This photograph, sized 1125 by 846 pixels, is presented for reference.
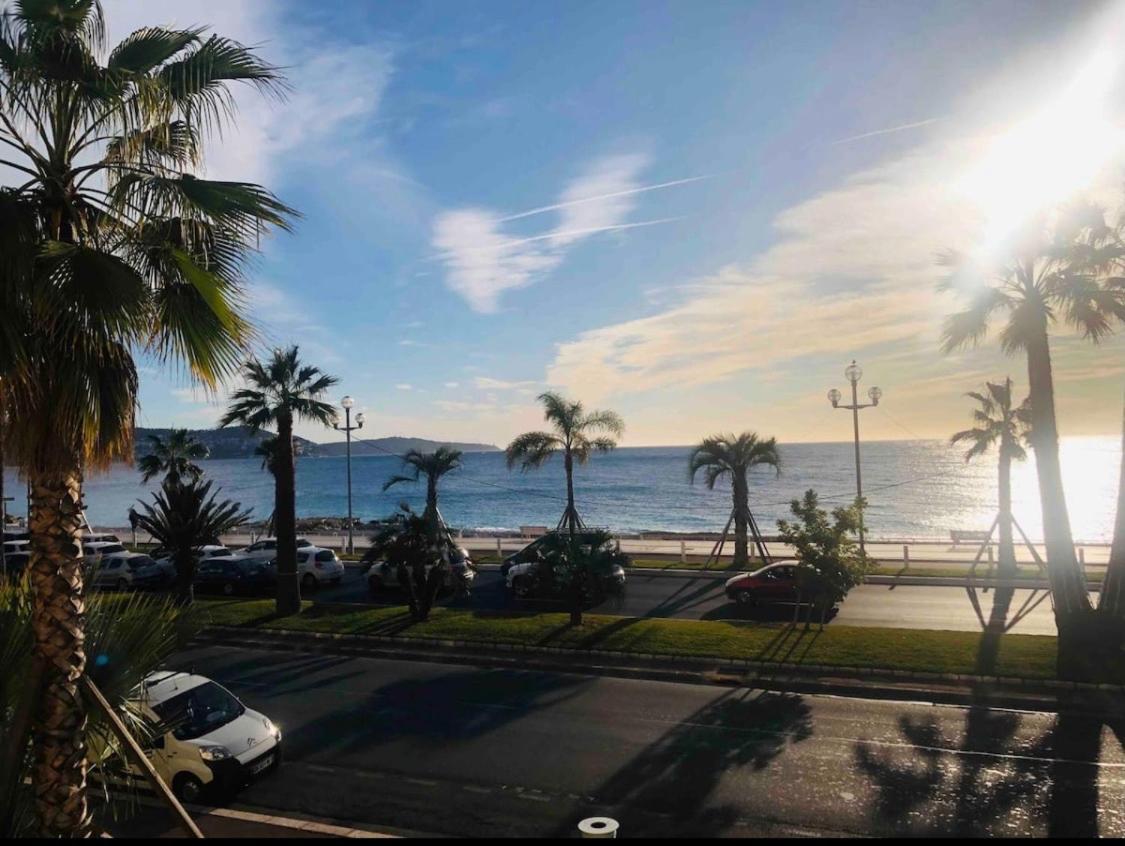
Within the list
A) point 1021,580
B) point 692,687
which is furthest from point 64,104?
point 1021,580

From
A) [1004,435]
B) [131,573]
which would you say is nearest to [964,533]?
[1004,435]

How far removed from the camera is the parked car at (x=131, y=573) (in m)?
31.7

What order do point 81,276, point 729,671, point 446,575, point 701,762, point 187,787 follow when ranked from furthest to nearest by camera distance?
1. point 446,575
2. point 729,671
3. point 701,762
4. point 187,787
5. point 81,276

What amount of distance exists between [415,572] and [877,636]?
479 inches

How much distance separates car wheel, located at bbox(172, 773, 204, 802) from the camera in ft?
36.2

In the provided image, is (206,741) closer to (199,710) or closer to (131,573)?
(199,710)

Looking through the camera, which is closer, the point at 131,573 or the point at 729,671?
the point at 729,671

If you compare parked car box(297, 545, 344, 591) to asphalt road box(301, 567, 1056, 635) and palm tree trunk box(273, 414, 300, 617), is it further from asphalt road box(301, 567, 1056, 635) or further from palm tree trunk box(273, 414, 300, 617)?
palm tree trunk box(273, 414, 300, 617)

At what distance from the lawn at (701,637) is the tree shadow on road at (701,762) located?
8.75ft

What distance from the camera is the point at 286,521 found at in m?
23.4

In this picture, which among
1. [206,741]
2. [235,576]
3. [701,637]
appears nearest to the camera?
[206,741]

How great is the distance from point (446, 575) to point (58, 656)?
1806 cm

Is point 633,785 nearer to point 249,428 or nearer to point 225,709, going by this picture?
point 225,709

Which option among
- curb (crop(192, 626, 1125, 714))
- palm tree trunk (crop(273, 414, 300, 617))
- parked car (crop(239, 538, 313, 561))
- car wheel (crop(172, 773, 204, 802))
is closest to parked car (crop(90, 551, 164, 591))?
parked car (crop(239, 538, 313, 561))
